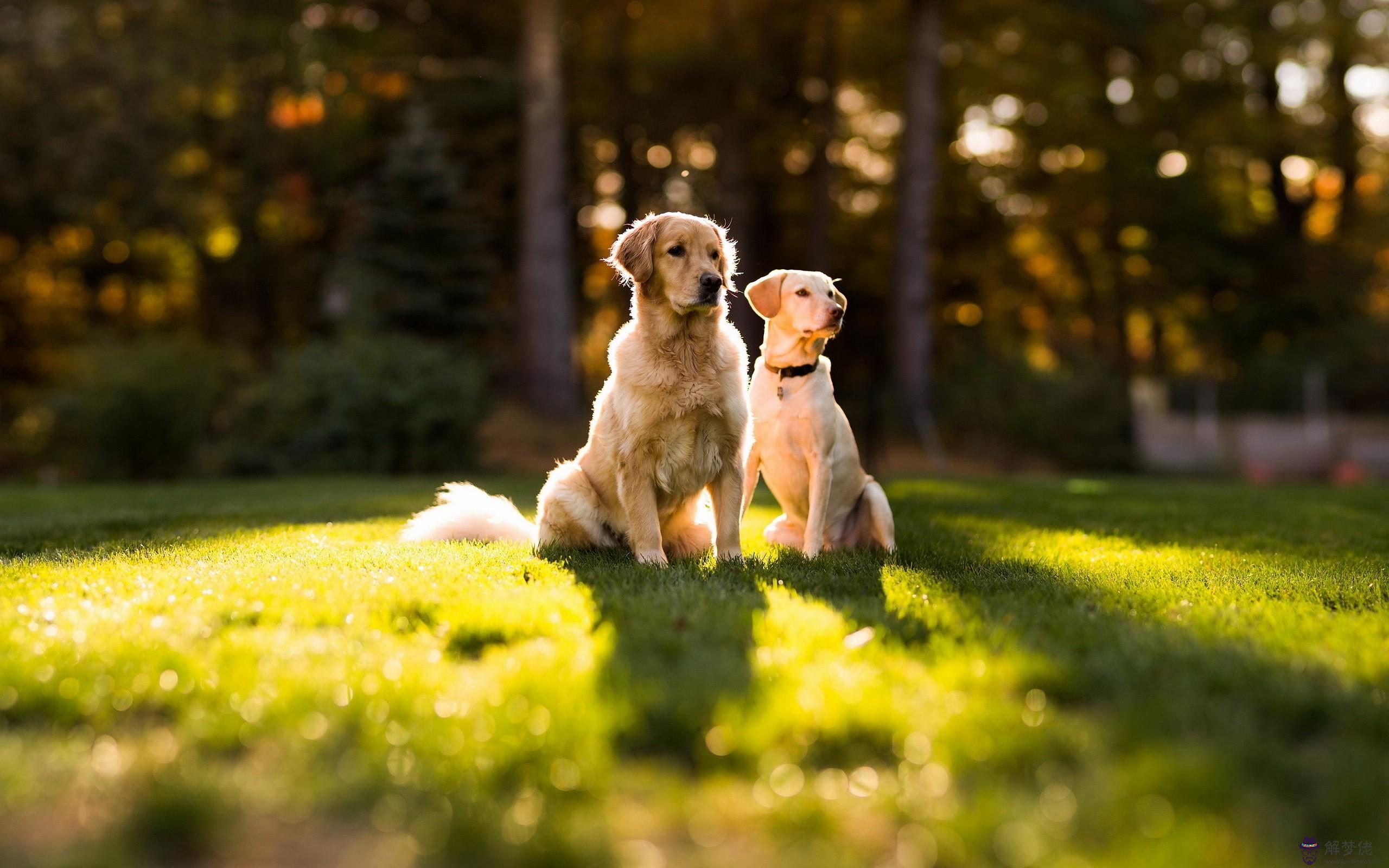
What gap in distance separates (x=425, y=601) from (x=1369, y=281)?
99.0ft

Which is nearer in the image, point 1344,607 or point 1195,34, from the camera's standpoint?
point 1344,607

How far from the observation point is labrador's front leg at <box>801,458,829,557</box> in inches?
223

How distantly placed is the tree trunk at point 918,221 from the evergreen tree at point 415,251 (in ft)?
26.0

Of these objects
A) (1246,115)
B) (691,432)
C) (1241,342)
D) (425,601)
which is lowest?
(1241,342)

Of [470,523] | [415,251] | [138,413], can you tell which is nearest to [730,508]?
[470,523]

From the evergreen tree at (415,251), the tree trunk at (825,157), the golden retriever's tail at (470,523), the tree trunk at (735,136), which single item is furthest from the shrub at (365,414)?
the golden retriever's tail at (470,523)

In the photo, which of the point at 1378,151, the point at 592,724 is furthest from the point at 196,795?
the point at 1378,151

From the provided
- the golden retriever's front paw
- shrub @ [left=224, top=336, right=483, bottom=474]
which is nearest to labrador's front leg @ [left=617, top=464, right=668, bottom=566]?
the golden retriever's front paw

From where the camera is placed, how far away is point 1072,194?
91.2 ft

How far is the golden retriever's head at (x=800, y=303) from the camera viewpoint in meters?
5.63

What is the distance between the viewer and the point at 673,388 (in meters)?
5.25

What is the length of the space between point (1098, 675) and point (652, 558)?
263cm

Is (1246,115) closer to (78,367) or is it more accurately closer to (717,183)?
(717,183)

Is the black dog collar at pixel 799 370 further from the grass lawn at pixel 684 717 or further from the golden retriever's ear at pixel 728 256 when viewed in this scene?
the grass lawn at pixel 684 717
